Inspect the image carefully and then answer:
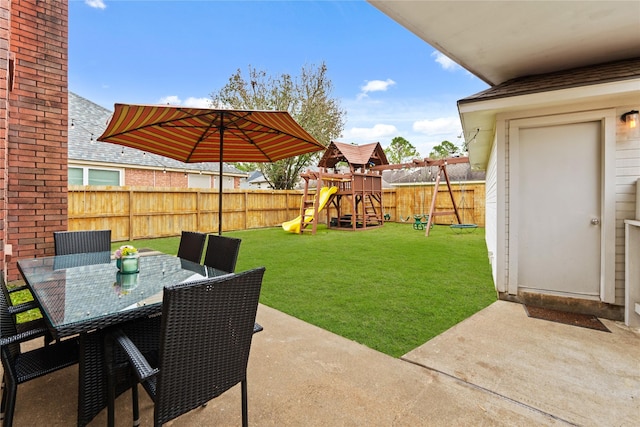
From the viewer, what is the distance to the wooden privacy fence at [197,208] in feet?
30.1

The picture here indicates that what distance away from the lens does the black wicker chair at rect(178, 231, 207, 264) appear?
338cm

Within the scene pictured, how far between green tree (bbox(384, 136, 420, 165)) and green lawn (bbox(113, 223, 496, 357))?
39200 millimetres

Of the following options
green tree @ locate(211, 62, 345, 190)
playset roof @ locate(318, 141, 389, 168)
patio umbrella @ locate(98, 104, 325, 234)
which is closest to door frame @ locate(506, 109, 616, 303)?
patio umbrella @ locate(98, 104, 325, 234)

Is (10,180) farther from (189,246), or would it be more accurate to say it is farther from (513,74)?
(513,74)

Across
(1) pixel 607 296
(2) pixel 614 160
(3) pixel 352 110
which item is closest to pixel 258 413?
(1) pixel 607 296

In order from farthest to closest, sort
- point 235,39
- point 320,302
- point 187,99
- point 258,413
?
point 187,99 < point 235,39 < point 320,302 < point 258,413

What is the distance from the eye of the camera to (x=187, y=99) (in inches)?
1094

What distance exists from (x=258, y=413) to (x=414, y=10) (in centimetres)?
348

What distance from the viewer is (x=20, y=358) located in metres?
1.79

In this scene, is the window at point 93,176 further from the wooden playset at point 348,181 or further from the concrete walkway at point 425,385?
the concrete walkway at point 425,385

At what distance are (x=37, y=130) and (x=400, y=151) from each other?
47.0 meters

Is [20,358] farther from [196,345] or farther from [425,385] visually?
[425,385]

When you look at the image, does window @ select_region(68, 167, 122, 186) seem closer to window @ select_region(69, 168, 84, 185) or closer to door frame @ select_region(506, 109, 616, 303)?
window @ select_region(69, 168, 84, 185)

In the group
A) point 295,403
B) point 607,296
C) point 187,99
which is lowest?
point 295,403
